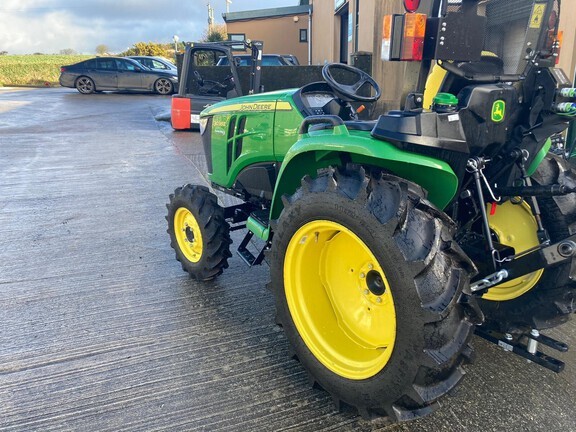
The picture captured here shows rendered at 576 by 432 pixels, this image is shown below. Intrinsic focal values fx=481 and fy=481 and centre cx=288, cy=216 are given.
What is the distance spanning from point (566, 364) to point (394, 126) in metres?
1.79

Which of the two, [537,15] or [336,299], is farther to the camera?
[336,299]

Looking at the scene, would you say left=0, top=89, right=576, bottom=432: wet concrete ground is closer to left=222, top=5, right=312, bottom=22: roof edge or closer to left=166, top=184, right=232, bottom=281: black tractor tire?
left=166, top=184, right=232, bottom=281: black tractor tire

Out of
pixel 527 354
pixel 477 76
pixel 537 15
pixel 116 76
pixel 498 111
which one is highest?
pixel 537 15

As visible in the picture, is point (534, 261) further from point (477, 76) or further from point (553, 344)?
point (477, 76)

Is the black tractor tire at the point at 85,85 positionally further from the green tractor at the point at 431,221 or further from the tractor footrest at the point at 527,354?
the tractor footrest at the point at 527,354

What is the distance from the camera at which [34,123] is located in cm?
1298

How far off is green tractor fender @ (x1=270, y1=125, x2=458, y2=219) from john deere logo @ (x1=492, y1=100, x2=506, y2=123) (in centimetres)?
30

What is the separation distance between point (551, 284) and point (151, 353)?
7.46 feet

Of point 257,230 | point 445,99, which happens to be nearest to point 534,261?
point 445,99

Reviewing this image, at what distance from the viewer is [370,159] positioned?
227 cm

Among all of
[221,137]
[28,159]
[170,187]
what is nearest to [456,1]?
[221,137]

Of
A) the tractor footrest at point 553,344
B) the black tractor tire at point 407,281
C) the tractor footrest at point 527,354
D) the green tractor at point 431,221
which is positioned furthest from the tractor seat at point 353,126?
the tractor footrest at point 553,344

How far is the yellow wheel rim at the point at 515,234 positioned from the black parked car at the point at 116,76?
64.1 feet

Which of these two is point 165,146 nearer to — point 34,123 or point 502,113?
point 34,123
